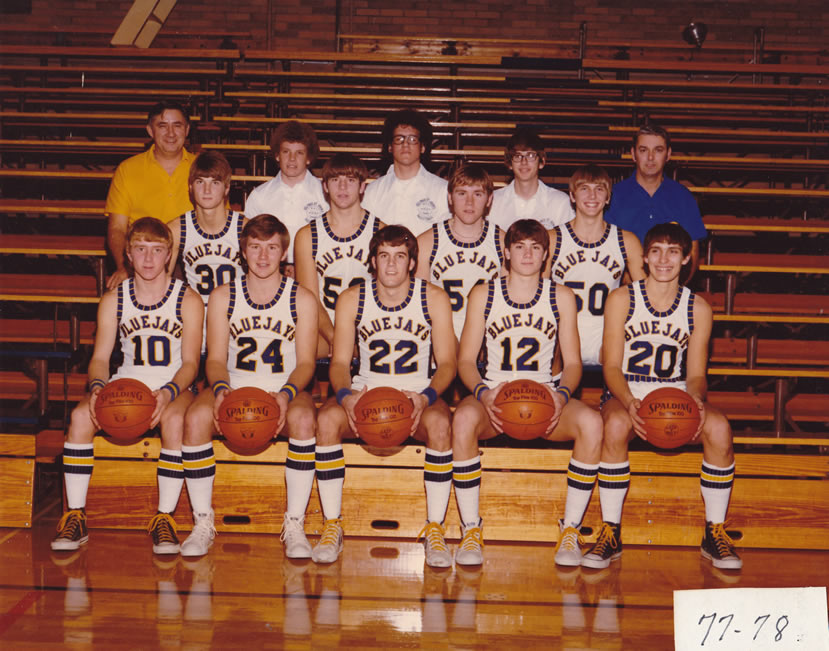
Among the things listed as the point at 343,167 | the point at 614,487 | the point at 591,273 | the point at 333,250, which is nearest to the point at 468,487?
the point at 614,487

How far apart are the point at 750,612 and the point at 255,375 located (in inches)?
82.7

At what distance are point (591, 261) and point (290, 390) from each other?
4.84ft

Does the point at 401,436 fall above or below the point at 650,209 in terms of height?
below

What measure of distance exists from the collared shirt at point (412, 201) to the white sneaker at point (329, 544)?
1557 millimetres

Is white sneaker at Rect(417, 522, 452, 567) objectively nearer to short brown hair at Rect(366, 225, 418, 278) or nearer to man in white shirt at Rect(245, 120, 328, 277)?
short brown hair at Rect(366, 225, 418, 278)

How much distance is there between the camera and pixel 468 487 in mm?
3111

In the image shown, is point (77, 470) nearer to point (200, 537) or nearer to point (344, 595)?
point (200, 537)

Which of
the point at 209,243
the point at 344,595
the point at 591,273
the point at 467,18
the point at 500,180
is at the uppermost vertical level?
the point at 467,18

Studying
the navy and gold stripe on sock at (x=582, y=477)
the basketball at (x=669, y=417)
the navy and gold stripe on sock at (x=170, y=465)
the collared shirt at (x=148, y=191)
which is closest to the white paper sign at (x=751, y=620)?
the basketball at (x=669, y=417)

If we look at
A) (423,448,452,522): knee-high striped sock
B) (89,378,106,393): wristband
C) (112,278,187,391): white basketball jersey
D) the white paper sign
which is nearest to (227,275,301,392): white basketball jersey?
(112,278,187,391): white basketball jersey

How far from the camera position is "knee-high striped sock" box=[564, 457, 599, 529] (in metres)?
3.10

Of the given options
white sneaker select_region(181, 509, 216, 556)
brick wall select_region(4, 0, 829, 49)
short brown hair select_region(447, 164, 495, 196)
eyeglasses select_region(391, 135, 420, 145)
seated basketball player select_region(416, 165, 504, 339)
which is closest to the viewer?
white sneaker select_region(181, 509, 216, 556)

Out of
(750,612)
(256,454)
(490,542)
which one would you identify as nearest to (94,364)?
(256,454)

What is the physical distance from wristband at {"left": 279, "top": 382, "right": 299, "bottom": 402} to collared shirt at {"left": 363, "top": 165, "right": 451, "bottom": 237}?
119 cm
